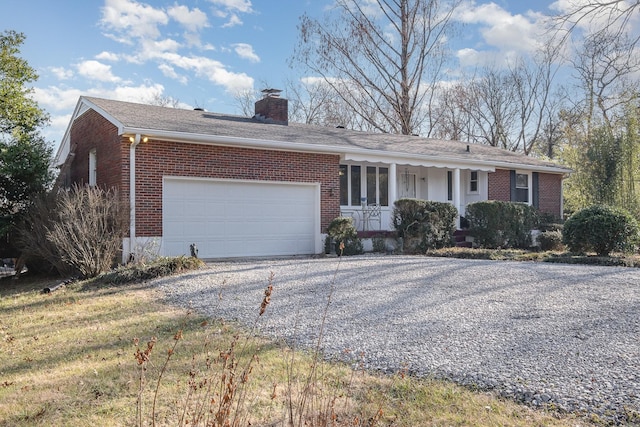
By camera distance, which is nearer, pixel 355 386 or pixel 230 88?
pixel 355 386

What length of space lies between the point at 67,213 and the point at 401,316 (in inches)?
271

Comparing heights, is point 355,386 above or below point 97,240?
below

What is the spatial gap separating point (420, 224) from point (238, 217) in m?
5.02

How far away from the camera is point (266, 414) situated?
322cm

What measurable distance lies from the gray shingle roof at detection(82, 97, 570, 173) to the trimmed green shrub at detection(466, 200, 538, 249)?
2.11 m

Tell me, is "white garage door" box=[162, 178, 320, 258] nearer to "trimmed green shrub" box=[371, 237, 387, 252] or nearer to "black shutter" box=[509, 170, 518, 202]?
"trimmed green shrub" box=[371, 237, 387, 252]

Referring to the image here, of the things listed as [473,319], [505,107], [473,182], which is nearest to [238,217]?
[473,319]

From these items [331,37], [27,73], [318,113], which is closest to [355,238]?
[27,73]

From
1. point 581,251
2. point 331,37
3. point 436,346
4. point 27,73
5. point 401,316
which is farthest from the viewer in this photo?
point 331,37

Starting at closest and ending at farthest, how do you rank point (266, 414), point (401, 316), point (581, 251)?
point (266, 414) < point (401, 316) < point (581, 251)

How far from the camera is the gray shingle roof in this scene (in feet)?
39.4

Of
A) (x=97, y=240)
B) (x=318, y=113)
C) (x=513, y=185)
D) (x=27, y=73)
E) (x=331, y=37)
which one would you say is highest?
(x=331, y=37)

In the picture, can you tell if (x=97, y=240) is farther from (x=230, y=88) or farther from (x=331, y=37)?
(x=230, y=88)

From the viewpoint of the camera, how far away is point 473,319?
18.1ft
